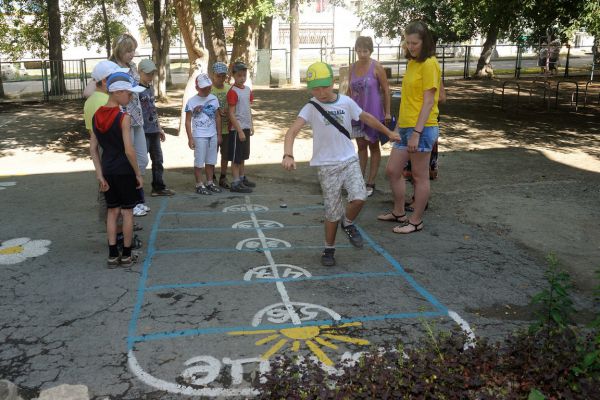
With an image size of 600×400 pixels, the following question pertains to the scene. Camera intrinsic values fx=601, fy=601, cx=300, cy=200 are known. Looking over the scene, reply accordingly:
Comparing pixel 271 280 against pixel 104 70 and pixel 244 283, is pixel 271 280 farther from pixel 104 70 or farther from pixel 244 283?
pixel 104 70

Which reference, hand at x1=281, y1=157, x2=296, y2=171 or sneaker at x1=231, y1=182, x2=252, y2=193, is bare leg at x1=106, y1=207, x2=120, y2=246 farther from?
sneaker at x1=231, y1=182, x2=252, y2=193

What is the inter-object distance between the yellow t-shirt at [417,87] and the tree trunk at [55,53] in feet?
60.8

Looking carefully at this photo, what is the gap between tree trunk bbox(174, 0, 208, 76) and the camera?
11969 millimetres

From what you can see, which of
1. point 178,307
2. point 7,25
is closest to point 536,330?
point 178,307

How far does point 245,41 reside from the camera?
12.5 metres

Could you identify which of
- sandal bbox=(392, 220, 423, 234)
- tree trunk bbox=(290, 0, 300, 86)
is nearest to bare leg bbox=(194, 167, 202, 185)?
sandal bbox=(392, 220, 423, 234)

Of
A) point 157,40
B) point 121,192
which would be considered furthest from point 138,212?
point 157,40

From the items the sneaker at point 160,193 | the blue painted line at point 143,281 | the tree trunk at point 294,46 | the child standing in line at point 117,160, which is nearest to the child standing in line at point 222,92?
the sneaker at point 160,193

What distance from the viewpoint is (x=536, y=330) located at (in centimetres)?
340

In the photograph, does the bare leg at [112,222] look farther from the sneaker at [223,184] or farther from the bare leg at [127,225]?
the sneaker at [223,184]

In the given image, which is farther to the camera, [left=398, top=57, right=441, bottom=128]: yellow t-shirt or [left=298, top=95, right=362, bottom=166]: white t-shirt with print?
[left=398, top=57, right=441, bottom=128]: yellow t-shirt

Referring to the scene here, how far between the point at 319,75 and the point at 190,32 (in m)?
8.36

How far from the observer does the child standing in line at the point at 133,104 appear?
226 inches

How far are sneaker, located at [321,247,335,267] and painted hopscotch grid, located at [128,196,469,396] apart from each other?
77 mm
